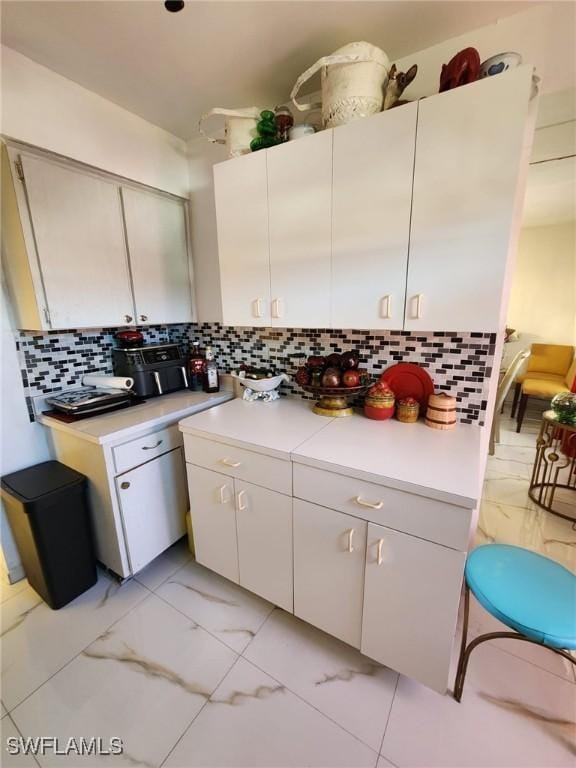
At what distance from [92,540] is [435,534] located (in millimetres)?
1661

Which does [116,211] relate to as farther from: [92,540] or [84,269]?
[92,540]

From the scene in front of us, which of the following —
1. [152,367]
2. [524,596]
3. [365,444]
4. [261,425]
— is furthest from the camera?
[152,367]

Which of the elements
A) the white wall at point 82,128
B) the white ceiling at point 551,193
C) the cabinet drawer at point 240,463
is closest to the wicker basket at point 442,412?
the cabinet drawer at point 240,463

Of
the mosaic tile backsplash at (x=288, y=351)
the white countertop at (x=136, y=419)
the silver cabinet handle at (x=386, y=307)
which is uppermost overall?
the silver cabinet handle at (x=386, y=307)

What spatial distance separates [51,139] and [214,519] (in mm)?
1916

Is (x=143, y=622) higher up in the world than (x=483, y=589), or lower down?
lower down

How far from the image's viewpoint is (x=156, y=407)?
1.73 m

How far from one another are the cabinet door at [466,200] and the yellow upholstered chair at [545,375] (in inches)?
128

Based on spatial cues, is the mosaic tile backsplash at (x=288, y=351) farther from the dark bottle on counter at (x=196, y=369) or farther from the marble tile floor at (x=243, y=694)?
the marble tile floor at (x=243, y=694)

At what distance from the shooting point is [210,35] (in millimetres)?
1220

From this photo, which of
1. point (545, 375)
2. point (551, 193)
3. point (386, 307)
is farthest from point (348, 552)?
point (545, 375)

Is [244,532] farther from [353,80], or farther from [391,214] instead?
[353,80]

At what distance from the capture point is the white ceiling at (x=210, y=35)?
111 centimetres

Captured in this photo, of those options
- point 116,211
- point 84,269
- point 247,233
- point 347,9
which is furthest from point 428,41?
point 84,269
